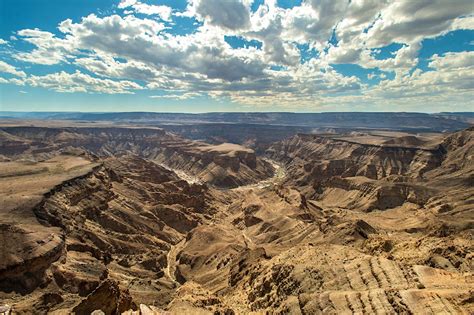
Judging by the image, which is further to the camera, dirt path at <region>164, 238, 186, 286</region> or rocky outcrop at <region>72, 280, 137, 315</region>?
dirt path at <region>164, 238, 186, 286</region>

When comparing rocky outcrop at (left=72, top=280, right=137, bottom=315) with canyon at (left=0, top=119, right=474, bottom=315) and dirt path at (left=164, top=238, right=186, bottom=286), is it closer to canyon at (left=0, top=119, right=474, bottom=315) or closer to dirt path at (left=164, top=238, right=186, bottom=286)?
canyon at (left=0, top=119, right=474, bottom=315)

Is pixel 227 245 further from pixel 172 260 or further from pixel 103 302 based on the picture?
pixel 103 302

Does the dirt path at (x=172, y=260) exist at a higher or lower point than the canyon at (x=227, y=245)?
lower

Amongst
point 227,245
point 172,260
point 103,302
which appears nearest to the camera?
point 103,302

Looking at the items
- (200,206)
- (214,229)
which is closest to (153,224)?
(214,229)

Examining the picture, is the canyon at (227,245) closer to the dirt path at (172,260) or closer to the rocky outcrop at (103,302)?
the rocky outcrop at (103,302)

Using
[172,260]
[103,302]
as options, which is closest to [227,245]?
[172,260]

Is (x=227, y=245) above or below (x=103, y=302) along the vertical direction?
below

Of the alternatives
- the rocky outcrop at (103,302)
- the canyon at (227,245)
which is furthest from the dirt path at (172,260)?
the rocky outcrop at (103,302)

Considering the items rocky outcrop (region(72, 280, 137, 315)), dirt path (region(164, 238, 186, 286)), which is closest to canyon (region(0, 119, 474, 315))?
rocky outcrop (region(72, 280, 137, 315))

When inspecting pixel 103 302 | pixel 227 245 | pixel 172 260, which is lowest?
pixel 172 260
